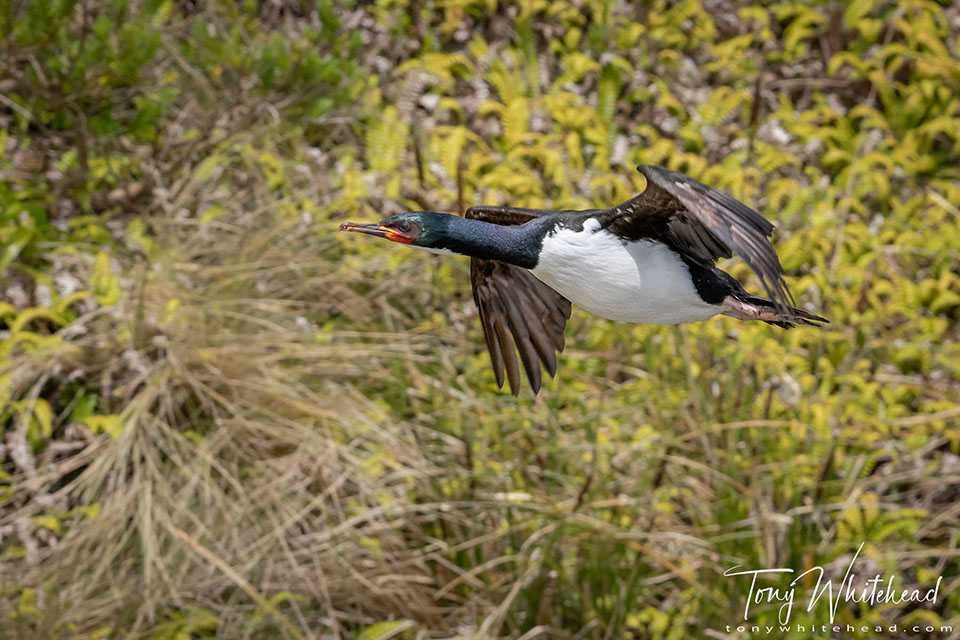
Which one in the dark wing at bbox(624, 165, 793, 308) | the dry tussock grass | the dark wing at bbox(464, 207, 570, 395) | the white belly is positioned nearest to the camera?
the dark wing at bbox(624, 165, 793, 308)

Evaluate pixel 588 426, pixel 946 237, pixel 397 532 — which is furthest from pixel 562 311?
pixel 946 237

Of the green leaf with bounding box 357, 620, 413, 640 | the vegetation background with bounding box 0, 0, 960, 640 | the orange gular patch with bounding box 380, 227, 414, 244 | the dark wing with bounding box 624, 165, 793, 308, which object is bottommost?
the green leaf with bounding box 357, 620, 413, 640

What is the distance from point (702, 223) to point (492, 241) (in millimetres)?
344

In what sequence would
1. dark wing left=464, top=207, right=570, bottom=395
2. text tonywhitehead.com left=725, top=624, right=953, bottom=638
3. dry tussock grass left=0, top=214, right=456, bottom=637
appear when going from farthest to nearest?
1. dry tussock grass left=0, top=214, right=456, bottom=637
2. text tonywhitehead.com left=725, top=624, right=953, bottom=638
3. dark wing left=464, top=207, right=570, bottom=395

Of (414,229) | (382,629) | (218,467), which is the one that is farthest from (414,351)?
(414,229)

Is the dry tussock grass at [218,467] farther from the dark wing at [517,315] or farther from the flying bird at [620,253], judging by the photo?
the flying bird at [620,253]

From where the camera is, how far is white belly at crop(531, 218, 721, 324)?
1.66 meters

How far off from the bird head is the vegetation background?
1517mm

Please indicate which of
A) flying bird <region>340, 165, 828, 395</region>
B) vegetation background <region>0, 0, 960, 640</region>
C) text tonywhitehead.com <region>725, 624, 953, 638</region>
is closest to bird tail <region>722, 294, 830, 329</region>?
flying bird <region>340, 165, 828, 395</region>

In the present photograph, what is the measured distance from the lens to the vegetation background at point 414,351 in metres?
3.43

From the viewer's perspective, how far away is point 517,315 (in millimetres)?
2320

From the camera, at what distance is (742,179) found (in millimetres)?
4914
